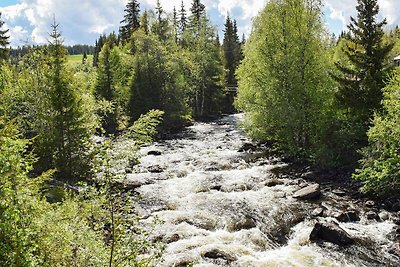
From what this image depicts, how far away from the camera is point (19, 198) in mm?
6969

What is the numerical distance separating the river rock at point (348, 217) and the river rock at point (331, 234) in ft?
6.22

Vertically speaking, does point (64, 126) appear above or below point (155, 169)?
above

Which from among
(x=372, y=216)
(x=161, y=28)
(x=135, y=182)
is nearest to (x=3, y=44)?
(x=161, y=28)

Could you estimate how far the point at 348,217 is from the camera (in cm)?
1798

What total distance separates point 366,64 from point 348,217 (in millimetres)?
12860

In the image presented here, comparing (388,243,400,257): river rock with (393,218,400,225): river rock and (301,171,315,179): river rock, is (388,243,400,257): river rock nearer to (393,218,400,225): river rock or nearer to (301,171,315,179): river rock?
(393,218,400,225): river rock

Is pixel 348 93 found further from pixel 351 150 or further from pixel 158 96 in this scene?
pixel 158 96

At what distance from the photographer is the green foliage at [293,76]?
28.8 meters

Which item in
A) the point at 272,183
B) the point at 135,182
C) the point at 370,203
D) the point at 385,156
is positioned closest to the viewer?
→ the point at 370,203

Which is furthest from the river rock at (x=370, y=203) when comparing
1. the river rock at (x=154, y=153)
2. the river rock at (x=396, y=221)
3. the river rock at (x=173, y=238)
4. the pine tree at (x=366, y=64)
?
the river rock at (x=154, y=153)

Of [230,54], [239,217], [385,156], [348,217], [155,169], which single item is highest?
[230,54]

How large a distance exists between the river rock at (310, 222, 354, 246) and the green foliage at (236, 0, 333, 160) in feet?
39.8

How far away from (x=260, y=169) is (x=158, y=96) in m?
25.7

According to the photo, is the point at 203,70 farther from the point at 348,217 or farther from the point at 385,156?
the point at 348,217
